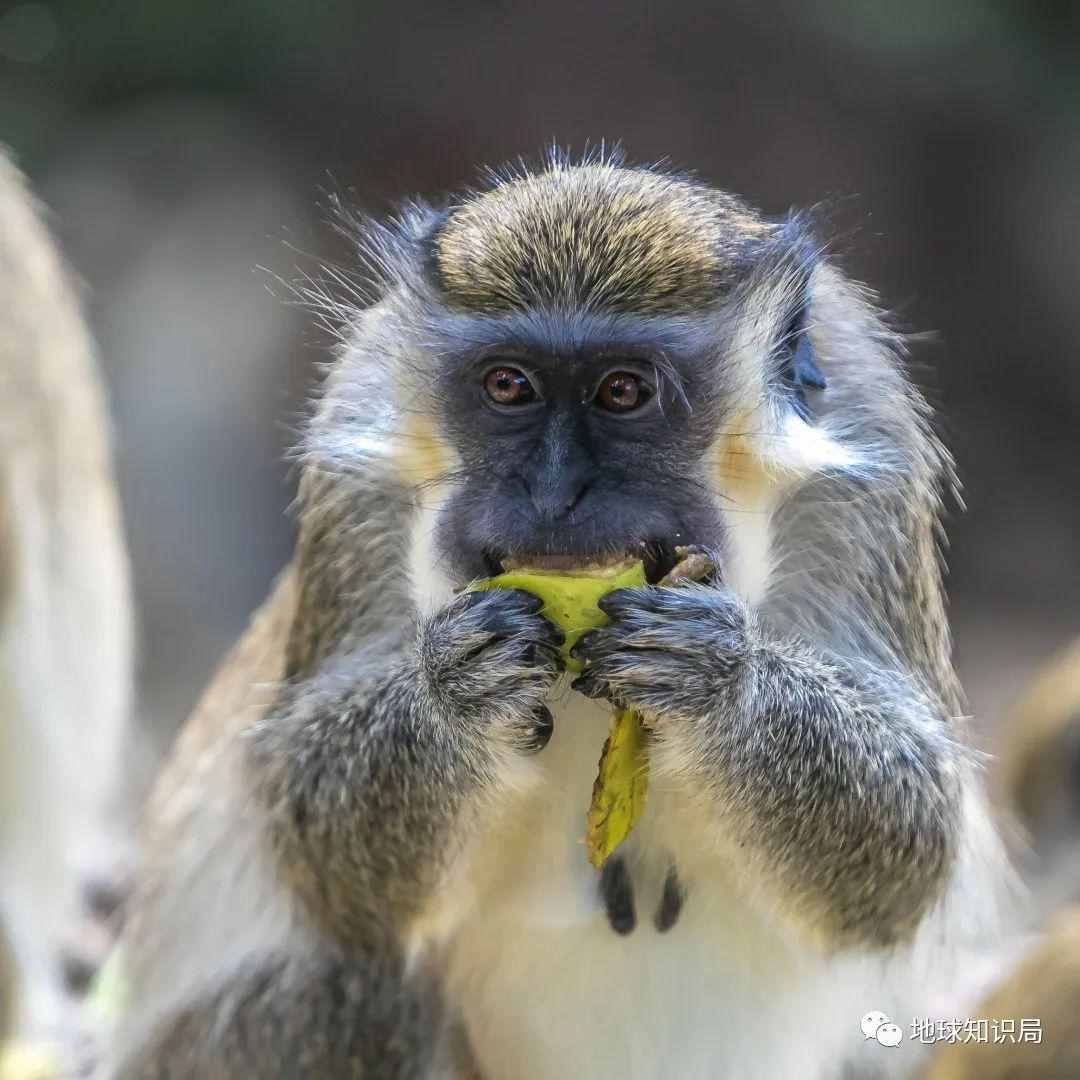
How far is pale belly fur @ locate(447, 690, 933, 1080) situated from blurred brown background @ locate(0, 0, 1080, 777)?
4.01 metres

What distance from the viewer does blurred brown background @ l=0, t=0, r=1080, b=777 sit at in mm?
6473

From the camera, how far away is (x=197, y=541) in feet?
23.3

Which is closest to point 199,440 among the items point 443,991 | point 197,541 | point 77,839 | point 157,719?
point 197,541

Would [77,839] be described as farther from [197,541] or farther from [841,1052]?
[197,541]

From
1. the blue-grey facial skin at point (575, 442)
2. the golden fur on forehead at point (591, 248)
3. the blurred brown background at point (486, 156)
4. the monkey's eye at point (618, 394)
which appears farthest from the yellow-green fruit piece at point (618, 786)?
the blurred brown background at point (486, 156)

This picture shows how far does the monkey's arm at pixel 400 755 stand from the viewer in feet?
6.68

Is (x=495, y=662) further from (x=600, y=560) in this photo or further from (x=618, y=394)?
(x=618, y=394)

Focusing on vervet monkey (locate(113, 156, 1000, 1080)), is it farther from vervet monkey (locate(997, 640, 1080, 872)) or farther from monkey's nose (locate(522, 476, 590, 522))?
vervet monkey (locate(997, 640, 1080, 872))

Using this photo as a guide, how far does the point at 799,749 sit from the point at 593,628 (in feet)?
1.20

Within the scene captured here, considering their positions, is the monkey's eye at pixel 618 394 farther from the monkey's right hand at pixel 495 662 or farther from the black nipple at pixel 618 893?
the black nipple at pixel 618 893

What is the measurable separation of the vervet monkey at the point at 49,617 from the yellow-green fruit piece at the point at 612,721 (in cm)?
191

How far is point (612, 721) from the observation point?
2.18 m

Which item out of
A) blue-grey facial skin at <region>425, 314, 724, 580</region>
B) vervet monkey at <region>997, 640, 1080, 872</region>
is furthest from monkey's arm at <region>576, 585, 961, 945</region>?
vervet monkey at <region>997, 640, 1080, 872</region>

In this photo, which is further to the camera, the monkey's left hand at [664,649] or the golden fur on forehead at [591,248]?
the golden fur on forehead at [591,248]
